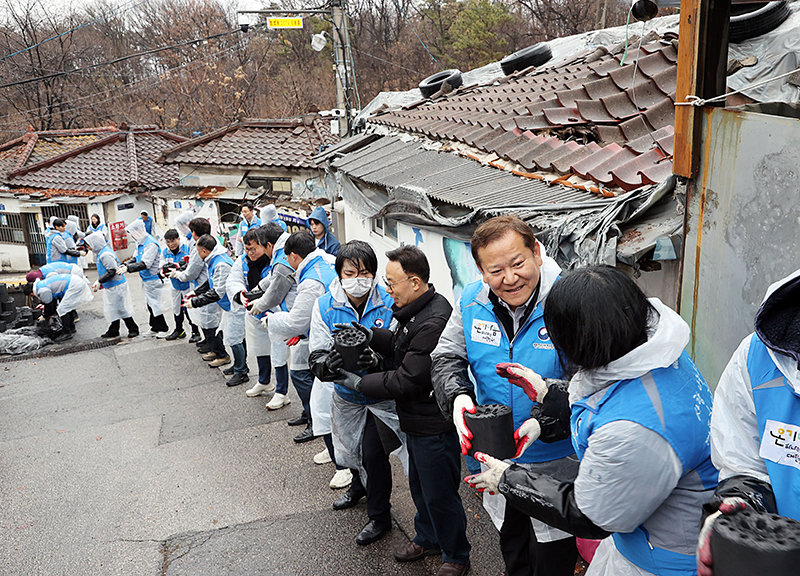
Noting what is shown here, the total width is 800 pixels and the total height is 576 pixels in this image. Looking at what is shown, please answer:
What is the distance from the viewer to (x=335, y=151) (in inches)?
398

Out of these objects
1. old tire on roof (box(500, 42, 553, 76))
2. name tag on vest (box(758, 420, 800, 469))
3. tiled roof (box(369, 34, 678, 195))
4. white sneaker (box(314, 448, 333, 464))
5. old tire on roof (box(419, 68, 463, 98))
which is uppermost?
old tire on roof (box(500, 42, 553, 76))

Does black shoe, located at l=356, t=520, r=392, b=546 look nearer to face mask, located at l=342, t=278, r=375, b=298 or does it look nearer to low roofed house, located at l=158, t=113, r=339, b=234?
face mask, located at l=342, t=278, r=375, b=298

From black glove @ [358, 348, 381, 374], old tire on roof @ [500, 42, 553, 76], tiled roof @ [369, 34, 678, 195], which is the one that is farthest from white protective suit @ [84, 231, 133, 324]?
black glove @ [358, 348, 381, 374]

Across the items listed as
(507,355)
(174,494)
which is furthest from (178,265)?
(507,355)

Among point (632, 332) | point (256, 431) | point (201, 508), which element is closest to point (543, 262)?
point (632, 332)

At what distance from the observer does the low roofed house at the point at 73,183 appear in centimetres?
1894

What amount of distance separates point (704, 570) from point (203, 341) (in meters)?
8.75

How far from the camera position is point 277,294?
5.44m

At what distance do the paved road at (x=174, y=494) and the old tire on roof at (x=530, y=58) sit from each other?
6.88 meters

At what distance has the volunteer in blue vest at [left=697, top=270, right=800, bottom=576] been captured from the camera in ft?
4.76

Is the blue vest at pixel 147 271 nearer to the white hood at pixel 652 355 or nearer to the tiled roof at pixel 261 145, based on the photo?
the tiled roof at pixel 261 145

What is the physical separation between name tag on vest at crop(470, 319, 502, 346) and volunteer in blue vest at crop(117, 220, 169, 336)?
8181 mm

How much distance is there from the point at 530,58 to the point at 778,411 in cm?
960

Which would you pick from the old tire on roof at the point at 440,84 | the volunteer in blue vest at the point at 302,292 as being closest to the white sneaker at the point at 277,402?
the volunteer in blue vest at the point at 302,292
